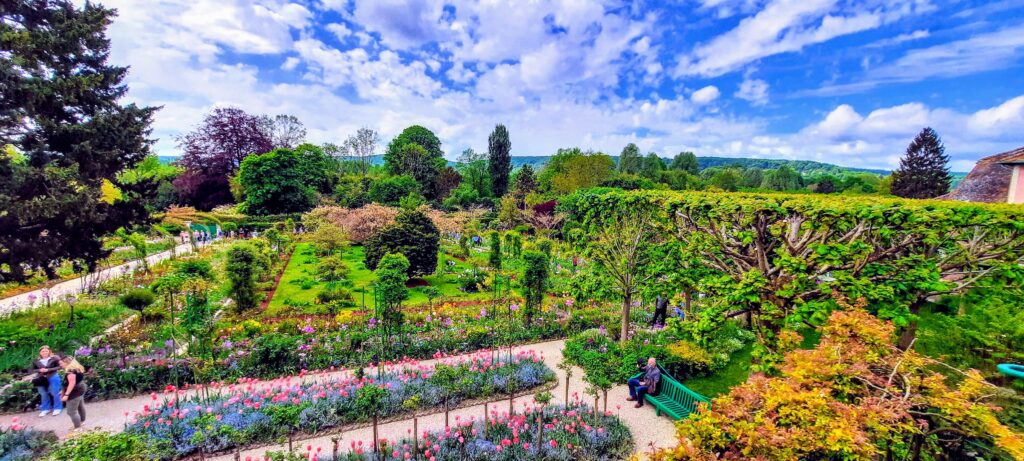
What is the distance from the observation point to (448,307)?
1434cm

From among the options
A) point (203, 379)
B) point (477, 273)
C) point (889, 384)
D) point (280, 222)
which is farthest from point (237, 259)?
point (280, 222)

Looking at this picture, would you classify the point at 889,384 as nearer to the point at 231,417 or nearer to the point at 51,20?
the point at 231,417

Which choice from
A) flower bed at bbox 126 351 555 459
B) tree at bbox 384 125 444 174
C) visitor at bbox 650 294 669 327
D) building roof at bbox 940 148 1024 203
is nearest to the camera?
flower bed at bbox 126 351 555 459

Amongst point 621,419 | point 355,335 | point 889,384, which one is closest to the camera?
point 889,384

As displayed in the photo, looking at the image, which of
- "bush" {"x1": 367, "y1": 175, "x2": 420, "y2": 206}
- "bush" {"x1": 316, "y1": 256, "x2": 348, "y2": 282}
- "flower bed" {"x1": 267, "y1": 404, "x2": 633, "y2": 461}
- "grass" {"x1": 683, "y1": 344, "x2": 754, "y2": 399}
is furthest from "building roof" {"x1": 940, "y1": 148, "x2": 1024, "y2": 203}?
"bush" {"x1": 367, "y1": 175, "x2": 420, "y2": 206}

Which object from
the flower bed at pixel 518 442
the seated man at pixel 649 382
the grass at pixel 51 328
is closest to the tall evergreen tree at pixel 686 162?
the seated man at pixel 649 382

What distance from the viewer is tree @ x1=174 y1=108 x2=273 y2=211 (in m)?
41.3

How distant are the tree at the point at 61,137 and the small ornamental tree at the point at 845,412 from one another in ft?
49.1

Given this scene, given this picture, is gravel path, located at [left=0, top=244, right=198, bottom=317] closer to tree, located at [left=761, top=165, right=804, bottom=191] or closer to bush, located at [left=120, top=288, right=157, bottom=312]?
bush, located at [left=120, top=288, right=157, bottom=312]

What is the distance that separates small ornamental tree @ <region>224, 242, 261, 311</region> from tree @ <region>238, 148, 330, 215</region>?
2555cm

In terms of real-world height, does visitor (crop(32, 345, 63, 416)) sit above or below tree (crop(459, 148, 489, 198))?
below

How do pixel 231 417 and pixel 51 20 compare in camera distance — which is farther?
pixel 51 20

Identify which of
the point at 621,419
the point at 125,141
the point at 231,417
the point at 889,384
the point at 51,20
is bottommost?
the point at 621,419

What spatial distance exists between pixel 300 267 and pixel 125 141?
1026cm
